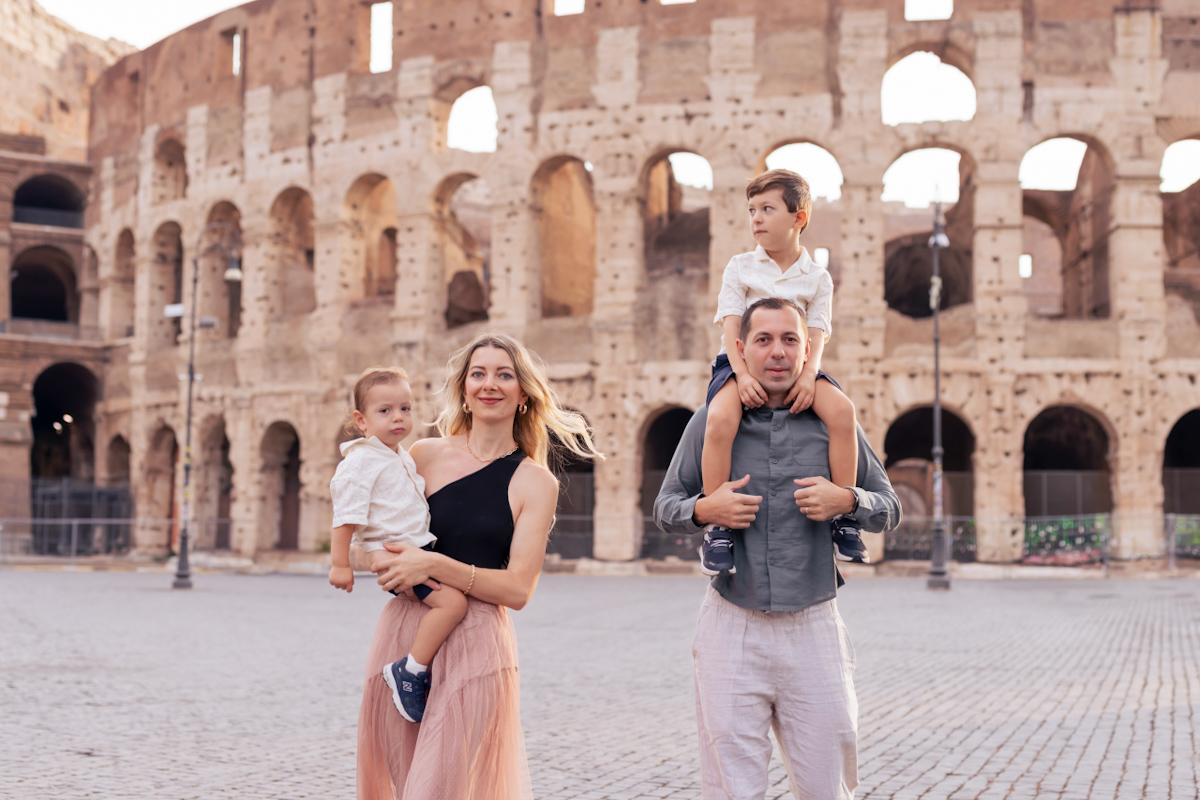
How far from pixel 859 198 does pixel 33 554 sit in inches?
955

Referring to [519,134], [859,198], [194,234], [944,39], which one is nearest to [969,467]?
[859,198]

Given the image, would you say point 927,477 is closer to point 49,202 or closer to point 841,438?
point 49,202

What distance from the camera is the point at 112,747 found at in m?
6.93

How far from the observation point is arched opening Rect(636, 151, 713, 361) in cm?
2555

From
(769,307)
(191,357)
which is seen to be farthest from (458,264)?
(769,307)

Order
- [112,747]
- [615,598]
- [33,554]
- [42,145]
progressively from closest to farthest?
[112,747] → [615,598] → [33,554] → [42,145]

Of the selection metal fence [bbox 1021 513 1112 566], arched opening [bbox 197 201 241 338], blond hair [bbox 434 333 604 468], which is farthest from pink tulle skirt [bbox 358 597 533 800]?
arched opening [bbox 197 201 241 338]

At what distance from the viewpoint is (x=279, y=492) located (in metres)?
30.7

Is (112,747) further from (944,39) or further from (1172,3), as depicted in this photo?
(1172,3)

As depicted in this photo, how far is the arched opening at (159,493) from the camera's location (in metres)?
32.7

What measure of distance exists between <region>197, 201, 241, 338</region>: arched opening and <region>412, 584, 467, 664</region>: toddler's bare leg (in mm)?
30922

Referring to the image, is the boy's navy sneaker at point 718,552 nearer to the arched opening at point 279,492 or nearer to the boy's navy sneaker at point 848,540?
the boy's navy sneaker at point 848,540

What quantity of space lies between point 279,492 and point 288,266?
6.25 metres

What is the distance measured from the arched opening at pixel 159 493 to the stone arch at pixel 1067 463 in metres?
23.4
